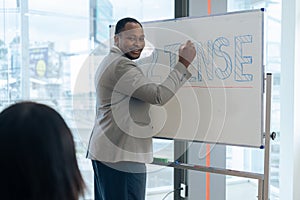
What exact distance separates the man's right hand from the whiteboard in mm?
72

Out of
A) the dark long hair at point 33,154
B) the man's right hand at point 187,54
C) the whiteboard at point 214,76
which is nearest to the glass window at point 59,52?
the whiteboard at point 214,76

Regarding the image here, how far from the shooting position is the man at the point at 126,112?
2.01m

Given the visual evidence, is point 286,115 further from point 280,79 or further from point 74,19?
point 74,19

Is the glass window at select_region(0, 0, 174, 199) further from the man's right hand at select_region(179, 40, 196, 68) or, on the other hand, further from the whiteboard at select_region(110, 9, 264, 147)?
the man's right hand at select_region(179, 40, 196, 68)

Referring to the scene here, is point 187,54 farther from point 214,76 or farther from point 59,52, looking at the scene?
point 59,52

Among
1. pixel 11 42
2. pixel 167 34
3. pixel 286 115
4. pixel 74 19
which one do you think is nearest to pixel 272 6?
pixel 286 115

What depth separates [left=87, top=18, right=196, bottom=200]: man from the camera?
6.59 feet

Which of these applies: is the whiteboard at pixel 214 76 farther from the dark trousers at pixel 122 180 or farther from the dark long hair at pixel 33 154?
the dark long hair at pixel 33 154

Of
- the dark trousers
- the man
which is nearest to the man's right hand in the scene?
the man

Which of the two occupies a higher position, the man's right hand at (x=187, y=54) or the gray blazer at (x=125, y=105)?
the man's right hand at (x=187, y=54)

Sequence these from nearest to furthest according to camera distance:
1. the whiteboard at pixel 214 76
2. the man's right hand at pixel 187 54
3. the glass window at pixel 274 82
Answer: the whiteboard at pixel 214 76 → the man's right hand at pixel 187 54 → the glass window at pixel 274 82

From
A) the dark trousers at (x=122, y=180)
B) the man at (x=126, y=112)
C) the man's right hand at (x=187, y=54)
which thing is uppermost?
the man's right hand at (x=187, y=54)

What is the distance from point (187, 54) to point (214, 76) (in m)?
0.20

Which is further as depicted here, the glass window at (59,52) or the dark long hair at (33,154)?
the glass window at (59,52)
